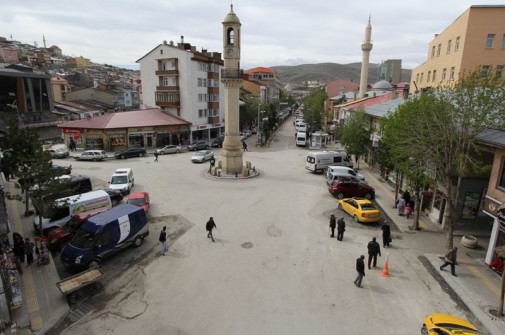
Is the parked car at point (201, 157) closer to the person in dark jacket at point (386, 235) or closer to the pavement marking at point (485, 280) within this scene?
the person in dark jacket at point (386, 235)

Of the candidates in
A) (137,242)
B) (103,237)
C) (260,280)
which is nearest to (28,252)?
(103,237)

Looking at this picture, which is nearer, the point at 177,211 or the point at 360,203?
the point at 360,203

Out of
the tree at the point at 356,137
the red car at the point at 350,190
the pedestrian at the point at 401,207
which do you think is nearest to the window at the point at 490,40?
the tree at the point at 356,137

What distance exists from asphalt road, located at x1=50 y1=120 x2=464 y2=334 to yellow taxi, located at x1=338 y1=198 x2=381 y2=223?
606mm

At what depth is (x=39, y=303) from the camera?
11.6m

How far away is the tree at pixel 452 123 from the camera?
550 inches

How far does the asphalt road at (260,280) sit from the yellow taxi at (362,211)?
61 centimetres

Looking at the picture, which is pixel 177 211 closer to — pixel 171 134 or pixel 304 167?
pixel 304 167

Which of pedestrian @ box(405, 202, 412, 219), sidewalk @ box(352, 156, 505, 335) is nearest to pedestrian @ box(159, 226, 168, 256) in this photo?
sidewalk @ box(352, 156, 505, 335)

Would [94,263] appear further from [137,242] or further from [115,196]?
[115,196]

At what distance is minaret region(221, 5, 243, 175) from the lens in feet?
94.7

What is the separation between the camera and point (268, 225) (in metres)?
19.0

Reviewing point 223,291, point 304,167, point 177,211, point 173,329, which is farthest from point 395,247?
point 304,167

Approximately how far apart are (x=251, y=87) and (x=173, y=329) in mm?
90026
